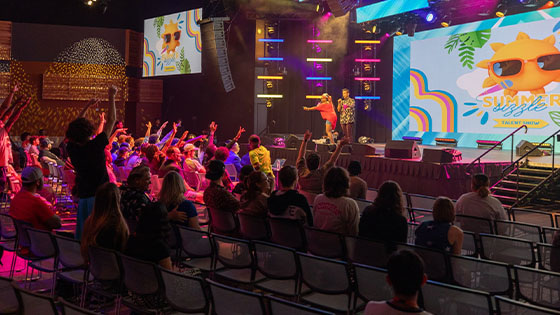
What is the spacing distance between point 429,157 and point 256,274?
270 inches

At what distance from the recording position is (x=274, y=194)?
181 inches

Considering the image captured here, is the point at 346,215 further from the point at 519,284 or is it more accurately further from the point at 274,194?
the point at 519,284

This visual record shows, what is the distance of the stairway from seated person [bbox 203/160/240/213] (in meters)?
5.99

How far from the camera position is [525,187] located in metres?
9.78

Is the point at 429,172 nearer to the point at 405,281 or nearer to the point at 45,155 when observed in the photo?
the point at 45,155

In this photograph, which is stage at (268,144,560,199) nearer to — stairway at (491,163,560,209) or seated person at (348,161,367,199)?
stairway at (491,163,560,209)

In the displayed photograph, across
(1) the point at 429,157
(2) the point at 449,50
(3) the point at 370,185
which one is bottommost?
(3) the point at 370,185

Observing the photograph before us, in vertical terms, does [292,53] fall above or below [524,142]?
above

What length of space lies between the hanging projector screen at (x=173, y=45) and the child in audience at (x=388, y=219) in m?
15.2

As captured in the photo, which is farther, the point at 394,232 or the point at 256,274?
the point at 256,274

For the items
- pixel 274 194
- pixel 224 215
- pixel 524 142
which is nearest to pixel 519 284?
pixel 274 194

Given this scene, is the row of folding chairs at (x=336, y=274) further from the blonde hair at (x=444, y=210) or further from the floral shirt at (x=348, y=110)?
the floral shirt at (x=348, y=110)

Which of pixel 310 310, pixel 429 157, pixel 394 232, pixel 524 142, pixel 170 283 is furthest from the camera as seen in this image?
pixel 524 142

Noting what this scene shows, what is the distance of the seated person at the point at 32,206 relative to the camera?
4387 mm
